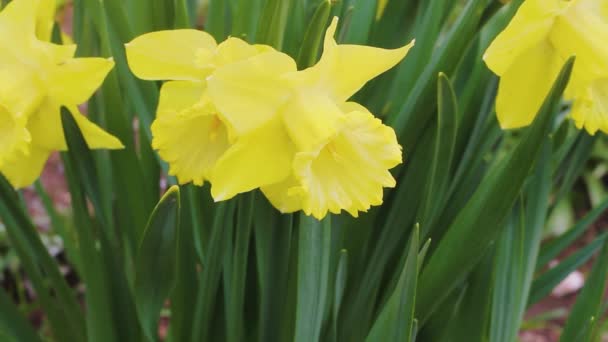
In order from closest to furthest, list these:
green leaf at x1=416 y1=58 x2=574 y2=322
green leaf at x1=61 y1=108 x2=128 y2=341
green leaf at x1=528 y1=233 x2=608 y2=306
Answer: green leaf at x1=416 y1=58 x2=574 y2=322
green leaf at x1=61 y1=108 x2=128 y2=341
green leaf at x1=528 y1=233 x2=608 y2=306

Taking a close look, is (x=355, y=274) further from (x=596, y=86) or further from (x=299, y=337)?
(x=596, y=86)

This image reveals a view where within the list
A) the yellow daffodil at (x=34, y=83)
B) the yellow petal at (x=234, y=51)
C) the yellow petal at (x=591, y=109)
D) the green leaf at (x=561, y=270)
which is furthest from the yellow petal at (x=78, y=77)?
the green leaf at (x=561, y=270)

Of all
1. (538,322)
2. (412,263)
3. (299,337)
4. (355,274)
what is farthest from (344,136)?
(538,322)

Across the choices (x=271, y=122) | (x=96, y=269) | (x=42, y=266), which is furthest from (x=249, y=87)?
(x=42, y=266)

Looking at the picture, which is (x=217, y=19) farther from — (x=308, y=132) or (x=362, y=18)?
(x=308, y=132)

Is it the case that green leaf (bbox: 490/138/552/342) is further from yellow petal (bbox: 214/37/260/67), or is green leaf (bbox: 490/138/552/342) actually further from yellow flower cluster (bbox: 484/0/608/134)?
yellow petal (bbox: 214/37/260/67)

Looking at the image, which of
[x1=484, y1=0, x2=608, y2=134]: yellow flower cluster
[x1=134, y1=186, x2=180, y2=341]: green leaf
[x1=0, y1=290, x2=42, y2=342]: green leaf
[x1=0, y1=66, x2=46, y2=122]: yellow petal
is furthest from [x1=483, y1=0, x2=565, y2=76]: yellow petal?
[x1=0, y1=290, x2=42, y2=342]: green leaf
